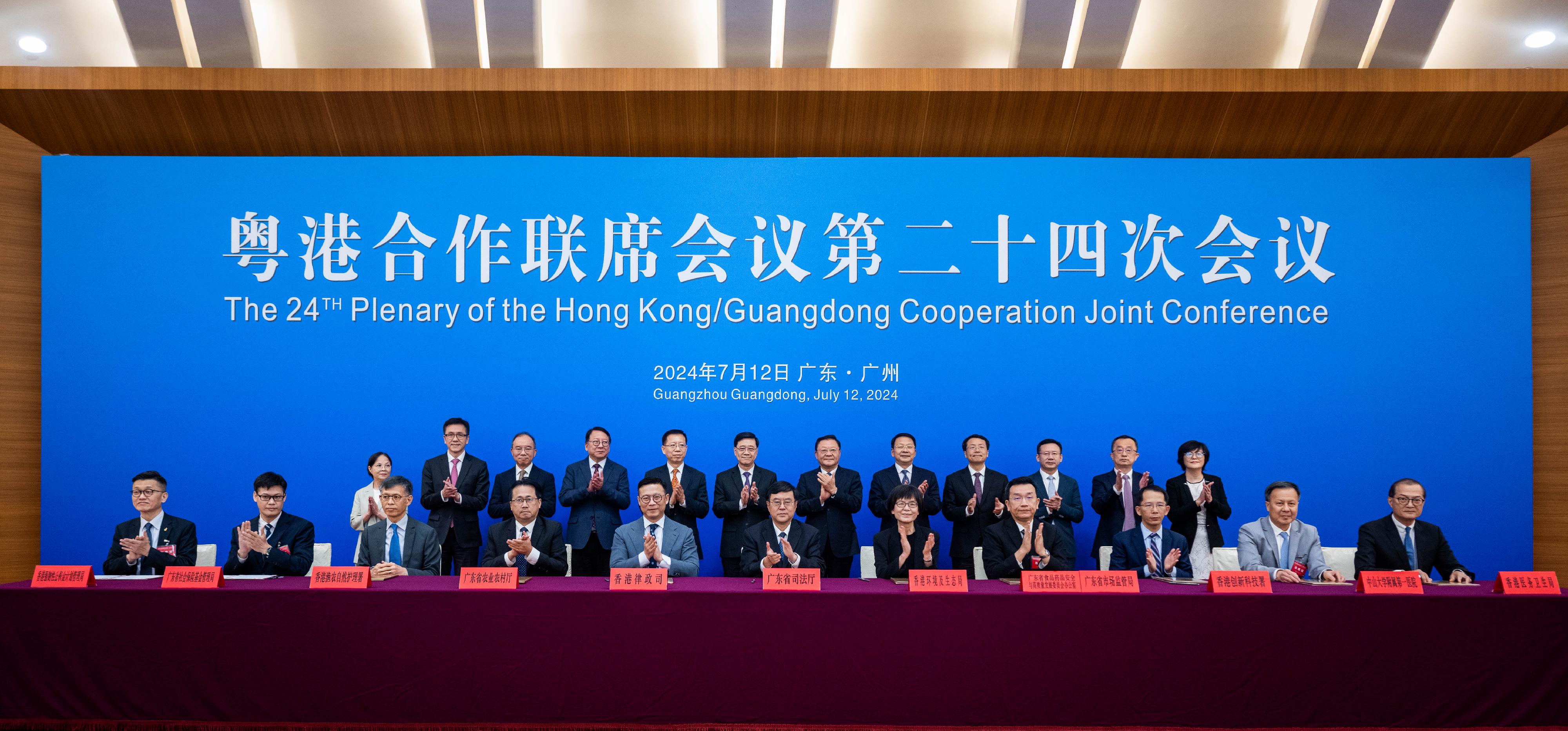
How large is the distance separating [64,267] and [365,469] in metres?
1.96

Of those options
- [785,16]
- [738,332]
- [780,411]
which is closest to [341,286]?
[738,332]

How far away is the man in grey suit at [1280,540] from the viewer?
3189mm

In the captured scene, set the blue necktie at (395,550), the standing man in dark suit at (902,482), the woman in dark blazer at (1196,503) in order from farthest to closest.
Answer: the standing man in dark suit at (902,482)
the woman in dark blazer at (1196,503)
the blue necktie at (395,550)

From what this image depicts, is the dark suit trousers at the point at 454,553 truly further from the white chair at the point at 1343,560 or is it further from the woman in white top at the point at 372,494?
the white chair at the point at 1343,560

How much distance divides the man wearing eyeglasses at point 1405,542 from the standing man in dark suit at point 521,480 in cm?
360

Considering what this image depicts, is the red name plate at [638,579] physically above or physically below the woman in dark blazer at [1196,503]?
below

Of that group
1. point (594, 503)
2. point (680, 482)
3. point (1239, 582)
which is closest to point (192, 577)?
point (594, 503)

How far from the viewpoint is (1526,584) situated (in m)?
2.45

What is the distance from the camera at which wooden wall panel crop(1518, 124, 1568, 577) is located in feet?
14.3

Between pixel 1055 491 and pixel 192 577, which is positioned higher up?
pixel 1055 491

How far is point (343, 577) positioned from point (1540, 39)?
6192 mm

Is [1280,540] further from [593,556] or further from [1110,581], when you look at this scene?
[593,556]

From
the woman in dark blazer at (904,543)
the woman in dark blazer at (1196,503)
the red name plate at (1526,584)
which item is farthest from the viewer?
the woman in dark blazer at (1196,503)

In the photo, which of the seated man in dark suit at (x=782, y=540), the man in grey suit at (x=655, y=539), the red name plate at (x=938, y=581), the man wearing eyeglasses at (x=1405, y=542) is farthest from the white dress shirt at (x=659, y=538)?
the man wearing eyeglasses at (x=1405, y=542)
